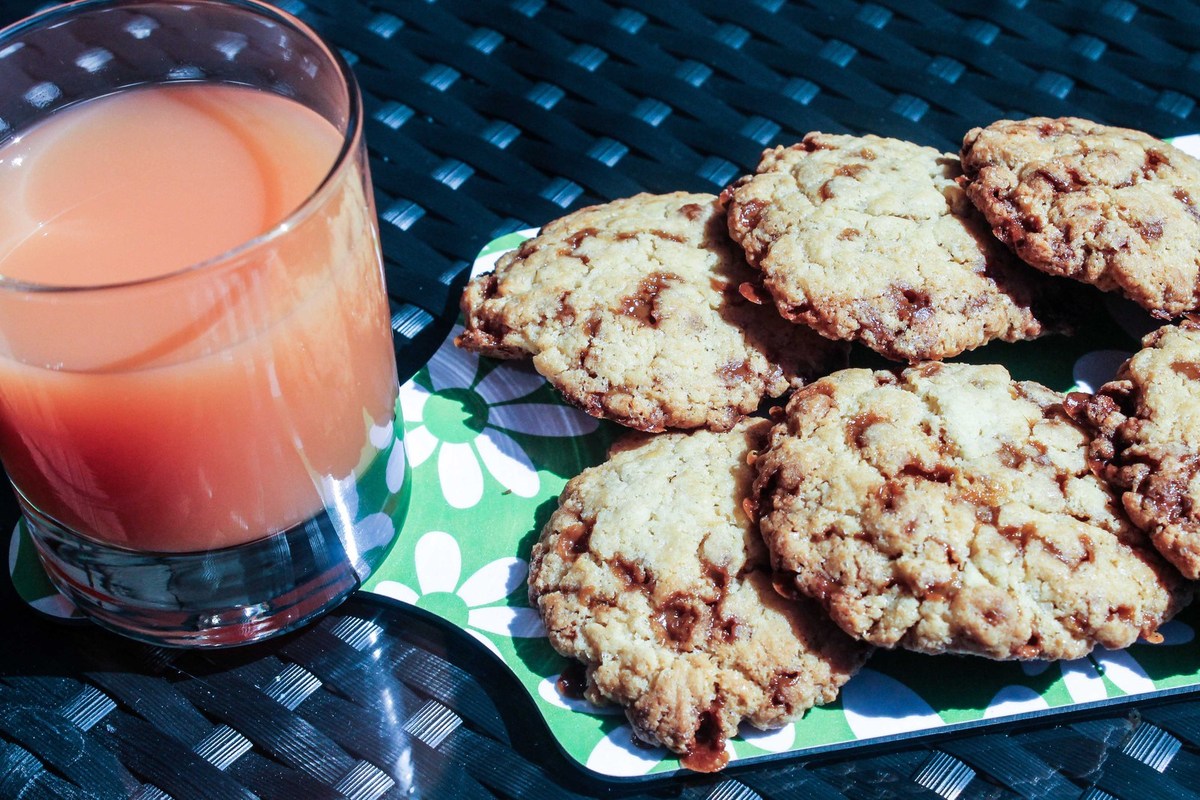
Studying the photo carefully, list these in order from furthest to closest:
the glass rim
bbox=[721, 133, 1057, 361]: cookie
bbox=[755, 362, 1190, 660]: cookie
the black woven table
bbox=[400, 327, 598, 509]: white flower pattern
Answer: bbox=[400, 327, 598, 509]: white flower pattern, bbox=[721, 133, 1057, 361]: cookie, the black woven table, bbox=[755, 362, 1190, 660]: cookie, the glass rim

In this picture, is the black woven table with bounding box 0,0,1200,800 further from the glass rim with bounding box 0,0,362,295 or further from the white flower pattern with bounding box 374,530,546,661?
the glass rim with bounding box 0,0,362,295

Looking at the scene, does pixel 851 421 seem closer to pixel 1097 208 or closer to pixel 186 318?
pixel 1097 208

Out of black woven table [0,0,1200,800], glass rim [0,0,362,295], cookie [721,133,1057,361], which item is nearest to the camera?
glass rim [0,0,362,295]

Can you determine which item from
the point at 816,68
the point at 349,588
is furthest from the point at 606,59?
the point at 349,588

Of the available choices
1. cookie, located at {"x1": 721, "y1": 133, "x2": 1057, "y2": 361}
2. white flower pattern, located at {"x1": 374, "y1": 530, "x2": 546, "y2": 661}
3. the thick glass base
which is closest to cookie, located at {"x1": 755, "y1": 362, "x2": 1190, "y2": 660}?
cookie, located at {"x1": 721, "y1": 133, "x2": 1057, "y2": 361}

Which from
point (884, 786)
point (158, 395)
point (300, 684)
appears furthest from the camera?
point (300, 684)

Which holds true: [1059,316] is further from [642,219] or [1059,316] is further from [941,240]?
[642,219]

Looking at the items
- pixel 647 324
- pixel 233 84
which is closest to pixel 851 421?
pixel 647 324

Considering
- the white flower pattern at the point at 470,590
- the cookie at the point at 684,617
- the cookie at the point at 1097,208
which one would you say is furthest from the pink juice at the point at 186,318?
the cookie at the point at 1097,208
